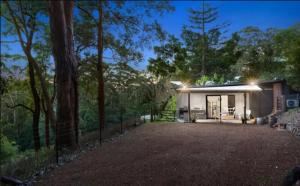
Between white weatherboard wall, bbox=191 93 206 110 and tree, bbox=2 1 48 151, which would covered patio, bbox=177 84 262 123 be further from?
tree, bbox=2 1 48 151

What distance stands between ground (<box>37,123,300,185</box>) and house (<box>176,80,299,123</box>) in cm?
591

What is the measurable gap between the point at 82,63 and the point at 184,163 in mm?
8797

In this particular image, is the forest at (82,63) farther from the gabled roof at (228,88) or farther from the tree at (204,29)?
the tree at (204,29)

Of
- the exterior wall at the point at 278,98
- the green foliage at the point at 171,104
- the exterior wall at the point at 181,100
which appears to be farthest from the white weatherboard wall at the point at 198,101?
the exterior wall at the point at 278,98

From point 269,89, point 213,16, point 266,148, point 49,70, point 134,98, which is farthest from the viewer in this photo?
point 213,16

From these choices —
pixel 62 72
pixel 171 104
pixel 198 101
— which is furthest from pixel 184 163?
pixel 171 104

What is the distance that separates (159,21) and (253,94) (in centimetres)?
799

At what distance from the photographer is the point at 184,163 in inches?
207

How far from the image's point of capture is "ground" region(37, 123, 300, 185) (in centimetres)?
426

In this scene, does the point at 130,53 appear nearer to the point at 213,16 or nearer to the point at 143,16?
the point at 143,16

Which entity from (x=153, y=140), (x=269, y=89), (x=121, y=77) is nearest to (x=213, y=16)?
(x=269, y=89)

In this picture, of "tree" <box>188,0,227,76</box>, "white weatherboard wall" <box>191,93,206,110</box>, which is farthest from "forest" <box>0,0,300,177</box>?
"tree" <box>188,0,227,76</box>

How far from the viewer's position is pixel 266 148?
21.8 feet

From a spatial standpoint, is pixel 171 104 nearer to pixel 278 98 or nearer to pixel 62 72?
pixel 278 98
